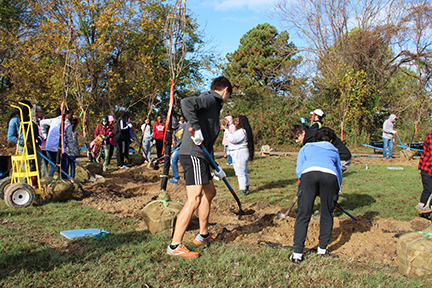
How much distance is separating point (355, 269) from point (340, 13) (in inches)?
811

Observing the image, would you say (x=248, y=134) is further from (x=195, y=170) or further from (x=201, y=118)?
(x=195, y=170)

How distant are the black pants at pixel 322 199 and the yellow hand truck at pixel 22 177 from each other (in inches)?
185

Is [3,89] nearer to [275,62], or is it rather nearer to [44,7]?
→ [44,7]

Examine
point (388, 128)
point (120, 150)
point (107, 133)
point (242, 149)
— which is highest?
point (107, 133)

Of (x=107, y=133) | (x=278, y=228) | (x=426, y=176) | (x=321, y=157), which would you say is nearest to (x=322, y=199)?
(x=321, y=157)

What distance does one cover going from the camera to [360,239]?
4422 millimetres

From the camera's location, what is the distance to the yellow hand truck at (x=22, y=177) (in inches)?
220

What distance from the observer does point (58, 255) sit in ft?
11.5

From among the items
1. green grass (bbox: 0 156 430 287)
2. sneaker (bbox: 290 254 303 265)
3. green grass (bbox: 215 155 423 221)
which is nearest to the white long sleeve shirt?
green grass (bbox: 215 155 423 221)

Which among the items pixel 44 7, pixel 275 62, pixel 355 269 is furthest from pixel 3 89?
pixel 355 269

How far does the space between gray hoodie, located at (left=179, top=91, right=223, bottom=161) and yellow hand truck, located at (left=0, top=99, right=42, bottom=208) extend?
3.48 m

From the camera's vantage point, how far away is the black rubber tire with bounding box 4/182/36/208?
5535 millimetres

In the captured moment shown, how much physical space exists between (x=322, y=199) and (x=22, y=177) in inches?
221

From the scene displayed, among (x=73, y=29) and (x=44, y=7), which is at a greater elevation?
(x=44, y=7)
